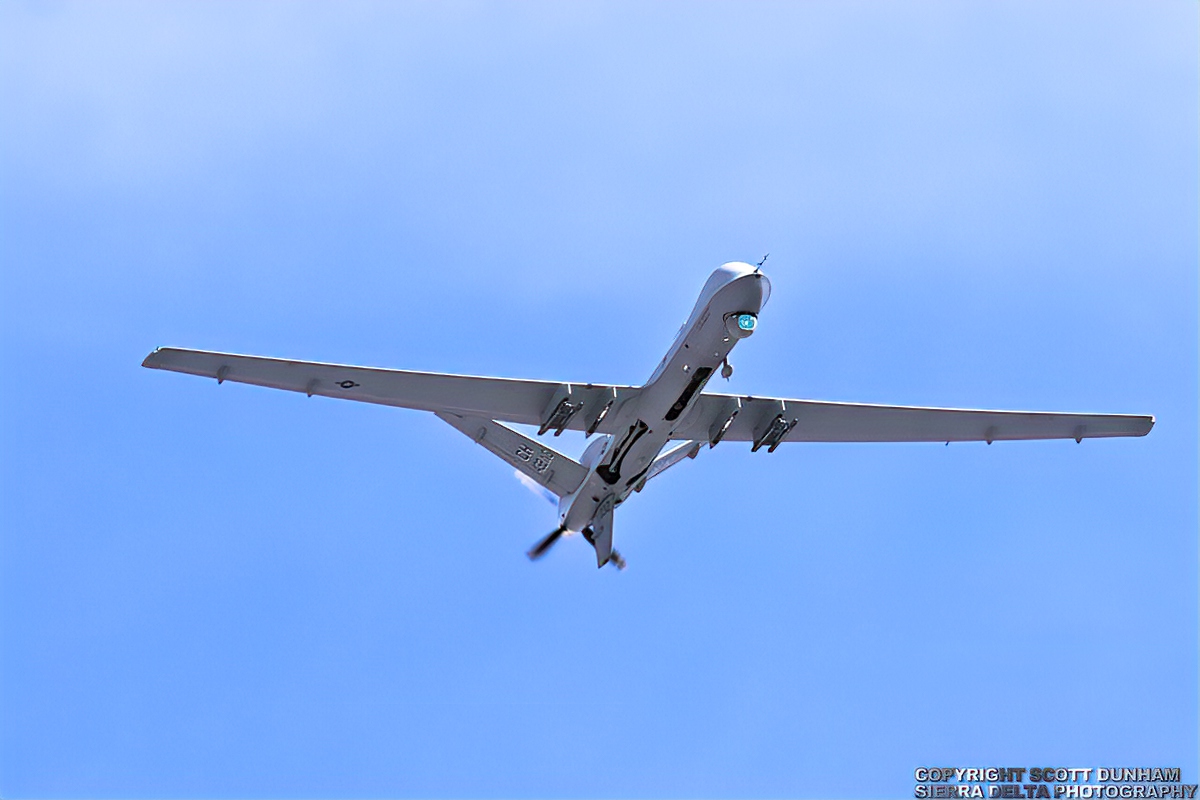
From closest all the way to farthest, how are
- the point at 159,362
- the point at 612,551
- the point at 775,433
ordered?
the point at 159,362, the point at 775,433, the point at 612,551

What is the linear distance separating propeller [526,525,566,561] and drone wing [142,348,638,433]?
16.2 ft

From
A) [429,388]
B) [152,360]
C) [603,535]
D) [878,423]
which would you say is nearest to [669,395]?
[429,388]

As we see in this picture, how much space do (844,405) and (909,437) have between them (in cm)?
347

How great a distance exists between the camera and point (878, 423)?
44.8 m

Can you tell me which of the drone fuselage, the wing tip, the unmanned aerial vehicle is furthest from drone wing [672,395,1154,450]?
the wing tip

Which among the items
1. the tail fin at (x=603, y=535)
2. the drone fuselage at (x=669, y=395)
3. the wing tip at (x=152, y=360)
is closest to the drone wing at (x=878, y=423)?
the drone fuselage at (x=669, y=395)

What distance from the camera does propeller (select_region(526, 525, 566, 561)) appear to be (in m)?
44.7

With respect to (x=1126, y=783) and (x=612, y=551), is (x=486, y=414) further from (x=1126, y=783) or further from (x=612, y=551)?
(x=1126, y=783)

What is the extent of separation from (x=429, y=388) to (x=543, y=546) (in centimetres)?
785

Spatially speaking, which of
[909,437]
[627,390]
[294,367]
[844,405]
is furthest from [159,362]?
[909,437]

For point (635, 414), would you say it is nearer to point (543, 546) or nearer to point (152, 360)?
point (543, 546)

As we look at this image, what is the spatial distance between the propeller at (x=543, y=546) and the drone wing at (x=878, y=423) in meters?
5.81

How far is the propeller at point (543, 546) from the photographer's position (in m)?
44.7

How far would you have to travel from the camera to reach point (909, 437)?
1797 inches
